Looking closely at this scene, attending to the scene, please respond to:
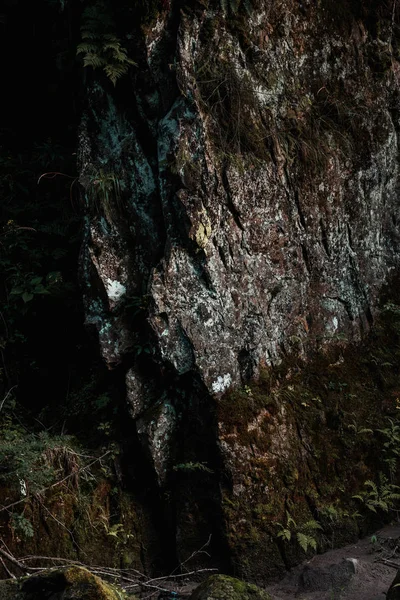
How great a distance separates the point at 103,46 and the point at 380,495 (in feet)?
19.6

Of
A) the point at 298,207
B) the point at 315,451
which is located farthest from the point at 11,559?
the point at 298,207

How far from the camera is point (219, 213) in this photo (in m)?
6.88

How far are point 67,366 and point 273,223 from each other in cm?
336

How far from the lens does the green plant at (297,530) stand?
627 cm

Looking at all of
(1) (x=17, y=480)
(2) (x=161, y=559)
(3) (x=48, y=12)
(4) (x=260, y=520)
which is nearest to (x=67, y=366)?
(1) (x=17, y=480)

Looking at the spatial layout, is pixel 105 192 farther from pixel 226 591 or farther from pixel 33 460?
pixel 226 591

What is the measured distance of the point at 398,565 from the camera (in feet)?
19.7

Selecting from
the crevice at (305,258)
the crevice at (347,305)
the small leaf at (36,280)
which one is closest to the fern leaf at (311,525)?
the crevice at (347,305)

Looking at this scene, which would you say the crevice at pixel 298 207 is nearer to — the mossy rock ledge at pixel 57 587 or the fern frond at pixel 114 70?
the fern frond at pixel 114 70

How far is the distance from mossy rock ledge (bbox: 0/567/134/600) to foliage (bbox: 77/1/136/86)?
201 inches

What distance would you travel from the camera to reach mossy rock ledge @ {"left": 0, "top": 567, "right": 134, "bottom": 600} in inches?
164

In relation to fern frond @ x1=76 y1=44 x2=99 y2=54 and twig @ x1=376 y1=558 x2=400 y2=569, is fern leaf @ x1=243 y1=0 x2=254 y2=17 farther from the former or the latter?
twig @ x1=376 y1=558 x2=400 y2=569

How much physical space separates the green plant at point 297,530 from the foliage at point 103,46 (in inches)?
206

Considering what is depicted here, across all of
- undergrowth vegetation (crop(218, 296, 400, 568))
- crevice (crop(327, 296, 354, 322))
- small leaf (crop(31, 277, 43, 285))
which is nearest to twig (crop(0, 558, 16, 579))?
undergrowth vegetation (crop(218, 296, 400, 568))
